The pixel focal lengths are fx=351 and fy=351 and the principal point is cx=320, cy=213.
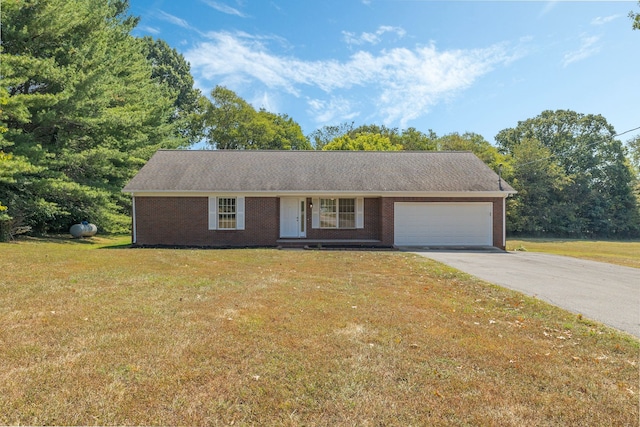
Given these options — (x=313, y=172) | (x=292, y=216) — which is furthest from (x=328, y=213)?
(x=313, y=172)

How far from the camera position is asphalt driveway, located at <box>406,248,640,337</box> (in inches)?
223

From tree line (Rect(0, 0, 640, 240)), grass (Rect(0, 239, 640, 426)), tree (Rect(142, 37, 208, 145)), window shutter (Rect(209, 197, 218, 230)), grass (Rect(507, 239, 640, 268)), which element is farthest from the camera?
tree (Rect(142, 37, 208, 145))

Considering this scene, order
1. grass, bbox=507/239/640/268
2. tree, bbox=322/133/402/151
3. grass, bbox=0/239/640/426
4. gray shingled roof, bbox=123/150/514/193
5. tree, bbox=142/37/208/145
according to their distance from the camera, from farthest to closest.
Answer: tree, bbox=142/37/208/145, tree, bbox=322/133/402/151, gray shingled roof, bbox=123/150/514/193, grass, bbox=507/239/640/268, grass, bbox=0/239/640/426

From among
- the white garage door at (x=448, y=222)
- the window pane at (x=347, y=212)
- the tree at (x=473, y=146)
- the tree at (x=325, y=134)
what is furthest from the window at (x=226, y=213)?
the tree at (x=325, y=134)

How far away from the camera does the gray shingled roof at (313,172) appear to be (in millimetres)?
15750

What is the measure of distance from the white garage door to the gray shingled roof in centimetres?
83

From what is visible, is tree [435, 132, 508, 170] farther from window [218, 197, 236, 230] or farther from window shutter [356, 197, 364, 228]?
window [218, 197, 236, 230]

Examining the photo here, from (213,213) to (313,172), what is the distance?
5.14 m

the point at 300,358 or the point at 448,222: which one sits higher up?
the point at 448,222

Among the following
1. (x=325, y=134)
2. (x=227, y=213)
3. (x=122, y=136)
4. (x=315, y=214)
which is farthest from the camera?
(x=325, y=134)

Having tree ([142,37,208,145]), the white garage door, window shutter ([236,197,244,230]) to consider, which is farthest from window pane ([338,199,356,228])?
tree ([142,37,208,145])

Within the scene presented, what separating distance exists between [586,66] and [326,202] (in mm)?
11406

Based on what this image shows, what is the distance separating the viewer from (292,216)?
16438mm

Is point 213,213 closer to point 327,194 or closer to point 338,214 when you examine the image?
point 327,194
